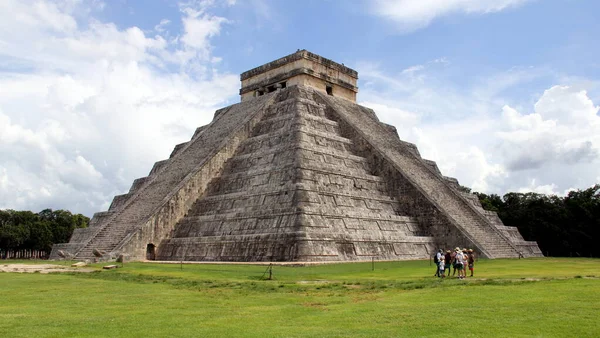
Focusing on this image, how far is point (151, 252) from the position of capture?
920 inches

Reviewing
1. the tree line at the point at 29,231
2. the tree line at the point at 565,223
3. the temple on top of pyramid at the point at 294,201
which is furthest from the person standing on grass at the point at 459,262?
the tree line at the point at 29,231

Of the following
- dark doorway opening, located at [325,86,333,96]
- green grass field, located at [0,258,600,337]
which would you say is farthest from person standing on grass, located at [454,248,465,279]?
dark doorway opening, located at [325,86,333,96]

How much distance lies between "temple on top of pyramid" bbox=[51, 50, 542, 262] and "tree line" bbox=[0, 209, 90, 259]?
981 inches

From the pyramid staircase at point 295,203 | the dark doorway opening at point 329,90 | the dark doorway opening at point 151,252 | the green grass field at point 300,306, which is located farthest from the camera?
the dark doorway opening at point 329,90

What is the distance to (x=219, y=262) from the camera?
19703mm

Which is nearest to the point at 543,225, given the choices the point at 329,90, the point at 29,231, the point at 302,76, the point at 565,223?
the point at 565,223

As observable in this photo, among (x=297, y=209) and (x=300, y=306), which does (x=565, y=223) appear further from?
(x=300, y=306)

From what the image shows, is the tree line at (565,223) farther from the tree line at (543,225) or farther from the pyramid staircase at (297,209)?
the pyramid staircase at (297,209)

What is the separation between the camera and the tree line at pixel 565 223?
1531 inches

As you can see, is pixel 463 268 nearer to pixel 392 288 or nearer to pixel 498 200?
pixel 392 288

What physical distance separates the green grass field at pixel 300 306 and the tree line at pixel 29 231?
1563 inches

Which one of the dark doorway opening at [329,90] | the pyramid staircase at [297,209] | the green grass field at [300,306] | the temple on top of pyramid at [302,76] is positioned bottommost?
the green grass field at [300,306]

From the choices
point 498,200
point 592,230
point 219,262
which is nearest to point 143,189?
point 219,262

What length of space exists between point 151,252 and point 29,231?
3323cm
